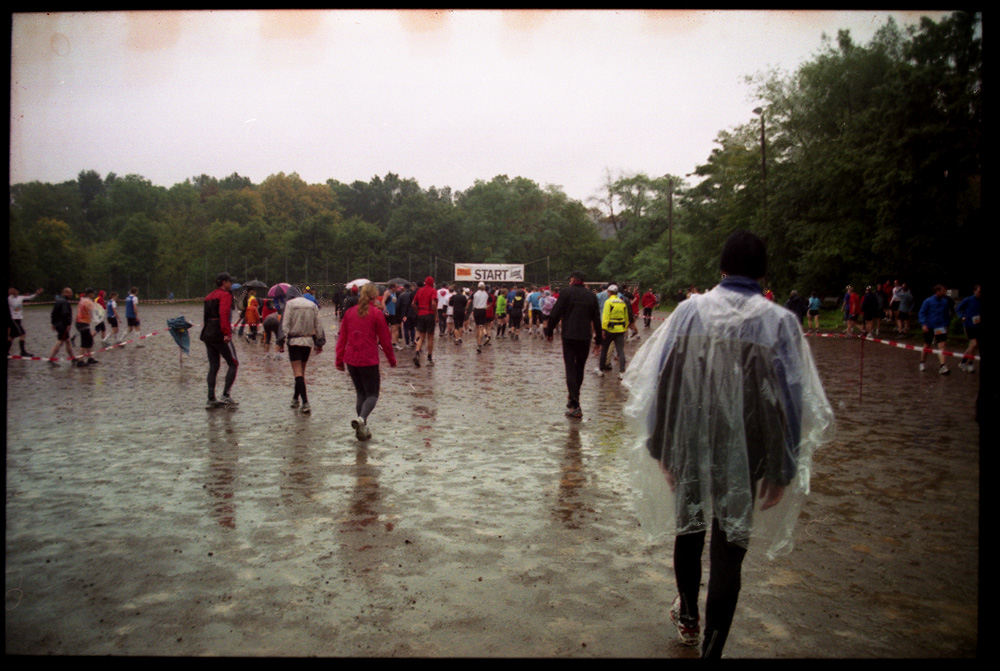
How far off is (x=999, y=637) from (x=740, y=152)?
47433 mm

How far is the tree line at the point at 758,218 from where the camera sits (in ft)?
79.5

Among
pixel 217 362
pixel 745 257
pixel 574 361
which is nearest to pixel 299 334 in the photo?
pixel 217 362

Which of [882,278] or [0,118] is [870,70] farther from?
[0,118]

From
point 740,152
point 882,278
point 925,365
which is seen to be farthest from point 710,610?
point 740,152

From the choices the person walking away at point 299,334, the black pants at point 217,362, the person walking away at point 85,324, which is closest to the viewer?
the person walking away at point 299,334

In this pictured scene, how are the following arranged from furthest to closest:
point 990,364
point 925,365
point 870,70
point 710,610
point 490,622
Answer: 1. point 870,70
2. point 925,365
3. point 490,622
4. point 710,610
5. point 990,364

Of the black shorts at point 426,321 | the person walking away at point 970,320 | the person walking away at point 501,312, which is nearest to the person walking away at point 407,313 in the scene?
the black shorts at point 426,321

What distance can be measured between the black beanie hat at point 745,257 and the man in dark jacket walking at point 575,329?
5697mm

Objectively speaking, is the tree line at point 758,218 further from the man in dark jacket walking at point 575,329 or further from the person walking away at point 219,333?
the man in dark jacket walking at point 575,329

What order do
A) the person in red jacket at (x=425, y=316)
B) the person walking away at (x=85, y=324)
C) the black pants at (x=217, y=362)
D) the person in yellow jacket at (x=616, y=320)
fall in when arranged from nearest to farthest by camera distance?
the black pants at (x=217, y=362), the person in yellow jacket at (x=616, y=320), the person walking away at (x=85, y=324), the person in red jacket at (x=425, y=316)

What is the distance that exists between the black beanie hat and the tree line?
878mm

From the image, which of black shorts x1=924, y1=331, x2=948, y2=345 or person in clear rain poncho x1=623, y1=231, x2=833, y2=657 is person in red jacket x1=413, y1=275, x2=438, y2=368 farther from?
person in clear rain poncho x1=623, y1=231, x2=833, y2=657

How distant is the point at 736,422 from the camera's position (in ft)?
10.1
